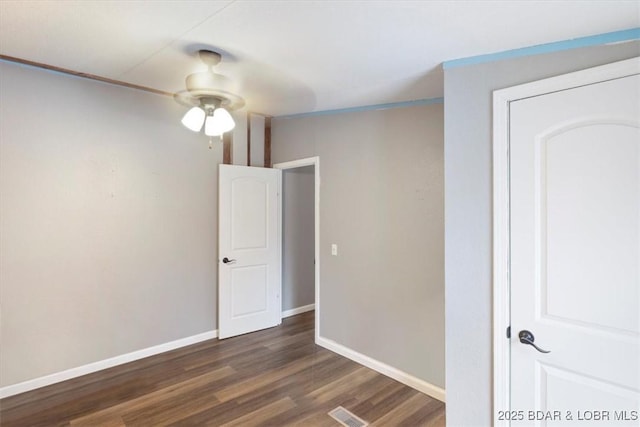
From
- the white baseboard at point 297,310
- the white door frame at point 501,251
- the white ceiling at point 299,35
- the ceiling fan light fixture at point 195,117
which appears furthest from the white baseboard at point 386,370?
the ceiling fan light fixture at point 195,117

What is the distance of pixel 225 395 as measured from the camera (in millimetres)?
2629

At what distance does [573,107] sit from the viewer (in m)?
1.57

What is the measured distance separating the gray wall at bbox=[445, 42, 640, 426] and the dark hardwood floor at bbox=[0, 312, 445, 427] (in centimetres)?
62

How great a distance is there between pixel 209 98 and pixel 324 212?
5.44 feet

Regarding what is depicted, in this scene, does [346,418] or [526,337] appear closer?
[526,337]

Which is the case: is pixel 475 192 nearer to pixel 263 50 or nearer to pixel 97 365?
pixel 263 50

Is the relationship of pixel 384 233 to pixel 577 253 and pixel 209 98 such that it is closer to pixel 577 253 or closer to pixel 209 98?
pixel 577 253

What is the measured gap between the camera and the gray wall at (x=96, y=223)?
8.53ft

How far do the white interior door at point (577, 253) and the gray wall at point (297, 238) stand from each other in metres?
3.14

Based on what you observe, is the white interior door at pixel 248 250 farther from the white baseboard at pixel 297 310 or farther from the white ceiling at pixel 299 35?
the white ceiling at pixel 299 35

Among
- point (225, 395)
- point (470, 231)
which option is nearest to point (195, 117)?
point (470, 231)

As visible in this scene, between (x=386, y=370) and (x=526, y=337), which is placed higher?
(x=526, y=337)

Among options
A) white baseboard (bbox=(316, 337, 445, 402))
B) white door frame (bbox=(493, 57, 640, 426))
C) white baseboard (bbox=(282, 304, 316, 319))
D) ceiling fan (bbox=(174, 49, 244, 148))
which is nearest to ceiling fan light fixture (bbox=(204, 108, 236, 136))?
ceiling fan (bbox=(174, 49, 244, 148))

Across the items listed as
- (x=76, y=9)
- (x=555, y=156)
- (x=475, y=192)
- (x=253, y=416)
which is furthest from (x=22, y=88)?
(x=555, y=156)
